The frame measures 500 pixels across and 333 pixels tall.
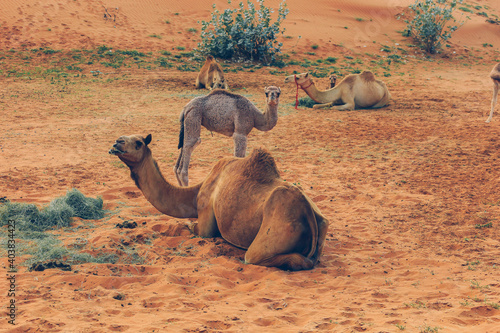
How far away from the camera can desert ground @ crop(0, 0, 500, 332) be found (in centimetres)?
415

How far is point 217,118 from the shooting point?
303 inches

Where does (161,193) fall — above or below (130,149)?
below

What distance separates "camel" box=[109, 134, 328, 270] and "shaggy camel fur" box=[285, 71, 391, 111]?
9.61 m

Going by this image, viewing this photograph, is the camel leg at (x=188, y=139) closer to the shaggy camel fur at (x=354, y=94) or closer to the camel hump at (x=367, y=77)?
the shaggy camel fur at (x=354, y=94)

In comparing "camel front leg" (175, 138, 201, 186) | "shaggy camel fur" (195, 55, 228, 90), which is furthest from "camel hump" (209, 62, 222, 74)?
"camel front leg" (175, 138, 201, 186)

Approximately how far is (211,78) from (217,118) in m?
9.81

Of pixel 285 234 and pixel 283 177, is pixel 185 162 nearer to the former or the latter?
pixel 283 177

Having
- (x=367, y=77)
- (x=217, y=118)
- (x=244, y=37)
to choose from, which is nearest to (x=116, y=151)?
(x=217, y=118)

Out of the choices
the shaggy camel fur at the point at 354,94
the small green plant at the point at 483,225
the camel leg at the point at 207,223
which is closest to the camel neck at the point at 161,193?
the camel leg at the point at 207,223

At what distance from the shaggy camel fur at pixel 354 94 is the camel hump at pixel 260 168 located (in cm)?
972

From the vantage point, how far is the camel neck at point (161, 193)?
604 cm

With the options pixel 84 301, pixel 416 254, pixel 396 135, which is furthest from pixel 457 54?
pixel 84 301

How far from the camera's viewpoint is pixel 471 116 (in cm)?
1384

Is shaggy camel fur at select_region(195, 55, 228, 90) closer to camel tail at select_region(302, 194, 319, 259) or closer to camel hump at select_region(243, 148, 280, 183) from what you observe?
camel hump at select_region(243, 148, 280, 183)
